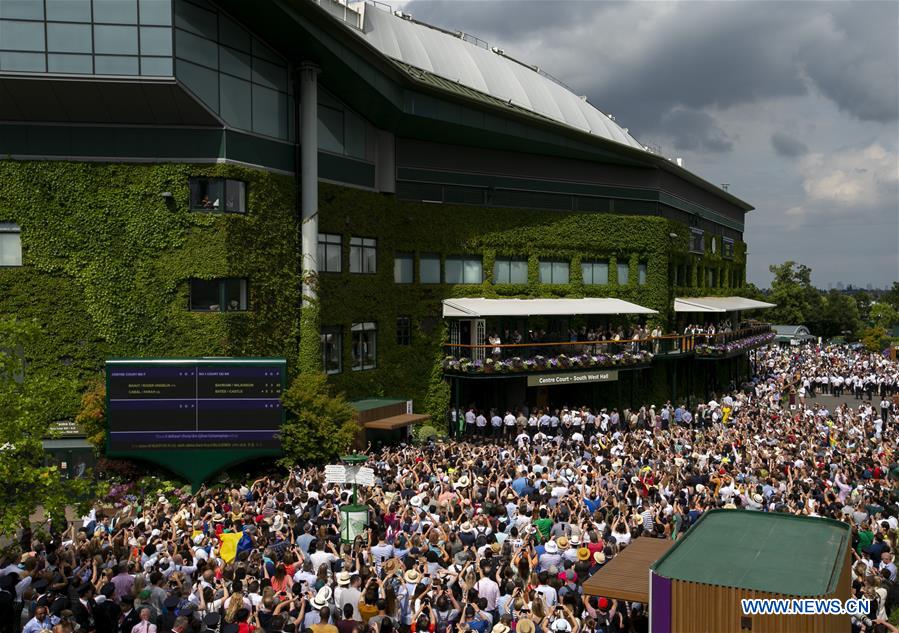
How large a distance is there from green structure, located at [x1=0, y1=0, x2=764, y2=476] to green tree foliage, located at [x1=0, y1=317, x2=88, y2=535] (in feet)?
30.7

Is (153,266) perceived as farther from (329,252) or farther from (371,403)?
(371,403)

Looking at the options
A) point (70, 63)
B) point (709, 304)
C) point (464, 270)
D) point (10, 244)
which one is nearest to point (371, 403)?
Result: point (464, 270)

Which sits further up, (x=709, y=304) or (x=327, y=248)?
(x=327, y=248)

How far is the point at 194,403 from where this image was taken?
25250 millimetres

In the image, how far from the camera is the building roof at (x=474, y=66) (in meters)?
41.4

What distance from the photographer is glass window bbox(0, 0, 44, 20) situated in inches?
998

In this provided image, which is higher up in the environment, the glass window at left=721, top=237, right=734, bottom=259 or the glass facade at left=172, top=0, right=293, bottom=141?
the glass facade at left=172, top=0, right=293, bottom=141

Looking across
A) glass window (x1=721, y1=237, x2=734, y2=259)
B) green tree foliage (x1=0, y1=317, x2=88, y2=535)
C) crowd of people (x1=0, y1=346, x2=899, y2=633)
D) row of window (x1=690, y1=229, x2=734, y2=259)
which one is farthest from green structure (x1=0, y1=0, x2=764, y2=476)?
glass window (x1=721, y1=237, x2=734, y2=259)

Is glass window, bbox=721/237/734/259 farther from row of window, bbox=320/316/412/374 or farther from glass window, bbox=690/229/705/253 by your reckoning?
row of window, bbox=320/316/412/374

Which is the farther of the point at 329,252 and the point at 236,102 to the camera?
the point at 329,252

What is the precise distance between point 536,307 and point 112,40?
22443 millimetres

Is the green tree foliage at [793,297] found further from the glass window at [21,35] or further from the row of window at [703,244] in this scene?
the glass window at [21,35]

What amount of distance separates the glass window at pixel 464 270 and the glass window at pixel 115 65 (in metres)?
17.7

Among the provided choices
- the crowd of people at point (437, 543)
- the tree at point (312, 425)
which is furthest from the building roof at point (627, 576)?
the tree at point (312, 425)
